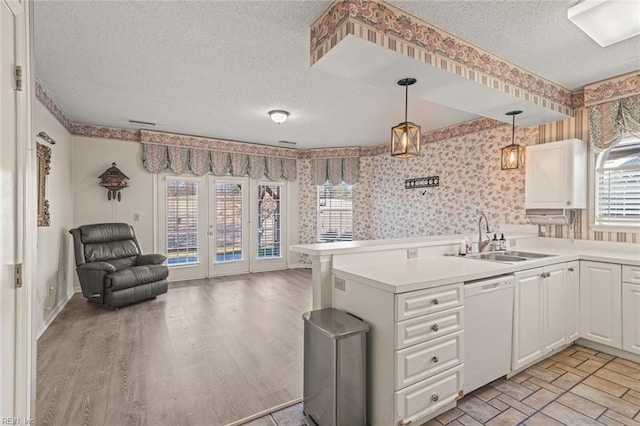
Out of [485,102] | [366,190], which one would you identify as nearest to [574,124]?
[485,102]

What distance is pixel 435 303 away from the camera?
1.93 meters

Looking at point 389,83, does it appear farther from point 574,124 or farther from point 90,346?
point 90,346

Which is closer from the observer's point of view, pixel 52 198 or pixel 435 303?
pixel 435 303

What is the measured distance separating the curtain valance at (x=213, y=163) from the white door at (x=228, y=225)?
0.23 metres

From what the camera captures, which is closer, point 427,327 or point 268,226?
point 427,327

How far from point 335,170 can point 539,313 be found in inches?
183

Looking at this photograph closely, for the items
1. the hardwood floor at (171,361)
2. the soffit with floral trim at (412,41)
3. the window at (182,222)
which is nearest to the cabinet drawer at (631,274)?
the soffit with floral trim at (412,41)

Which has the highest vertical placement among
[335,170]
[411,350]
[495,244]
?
[335,170]

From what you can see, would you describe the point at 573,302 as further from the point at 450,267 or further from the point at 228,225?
the point at 228,225

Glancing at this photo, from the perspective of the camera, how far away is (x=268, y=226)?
672 centimetres

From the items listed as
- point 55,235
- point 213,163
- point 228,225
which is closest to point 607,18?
point 213,163

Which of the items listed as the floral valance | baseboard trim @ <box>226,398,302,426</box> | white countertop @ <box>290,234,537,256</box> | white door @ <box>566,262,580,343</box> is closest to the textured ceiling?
the floral valance

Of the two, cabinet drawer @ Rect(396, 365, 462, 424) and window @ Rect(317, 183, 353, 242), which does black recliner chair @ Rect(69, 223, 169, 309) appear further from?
cabinet drawer @ Rect(396, 365, 462, 424)

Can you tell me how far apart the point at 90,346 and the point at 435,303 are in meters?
3.25
